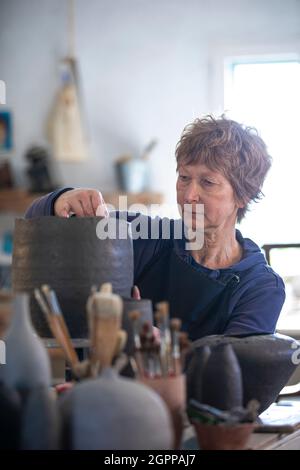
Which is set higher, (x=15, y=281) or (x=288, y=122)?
(x=288, y=122)

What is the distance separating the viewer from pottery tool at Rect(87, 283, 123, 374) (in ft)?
4.34

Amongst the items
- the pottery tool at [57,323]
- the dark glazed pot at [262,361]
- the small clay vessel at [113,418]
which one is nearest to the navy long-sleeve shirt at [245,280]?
the dark glazed pot at [262,361]

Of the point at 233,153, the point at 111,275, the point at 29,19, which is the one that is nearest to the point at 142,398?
the point at 111,275

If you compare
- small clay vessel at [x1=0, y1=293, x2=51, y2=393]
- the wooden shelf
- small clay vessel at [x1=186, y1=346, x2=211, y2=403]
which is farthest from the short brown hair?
the wooden shelf

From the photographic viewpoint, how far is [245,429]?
52.9 inches

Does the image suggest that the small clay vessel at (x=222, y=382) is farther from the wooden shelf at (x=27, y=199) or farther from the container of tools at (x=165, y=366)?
the wooden shelf at (x=27, y=199)

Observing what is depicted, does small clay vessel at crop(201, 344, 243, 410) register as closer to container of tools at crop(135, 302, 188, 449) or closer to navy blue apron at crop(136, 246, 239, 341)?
container of tools at crop(135, 302, 188, 449)

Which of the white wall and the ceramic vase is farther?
the white wall

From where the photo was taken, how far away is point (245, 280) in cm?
229

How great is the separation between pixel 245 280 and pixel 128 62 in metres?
2.91

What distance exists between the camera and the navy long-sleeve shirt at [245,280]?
2154 millimetres

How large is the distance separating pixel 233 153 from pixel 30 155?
8.91ft

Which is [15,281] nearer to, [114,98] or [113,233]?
[113,233]

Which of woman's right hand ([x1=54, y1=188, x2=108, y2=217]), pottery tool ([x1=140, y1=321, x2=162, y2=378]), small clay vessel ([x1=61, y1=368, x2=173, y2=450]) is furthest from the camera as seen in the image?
woman's right hand ([x1=54, y1=188, x2=108, y2=217])
